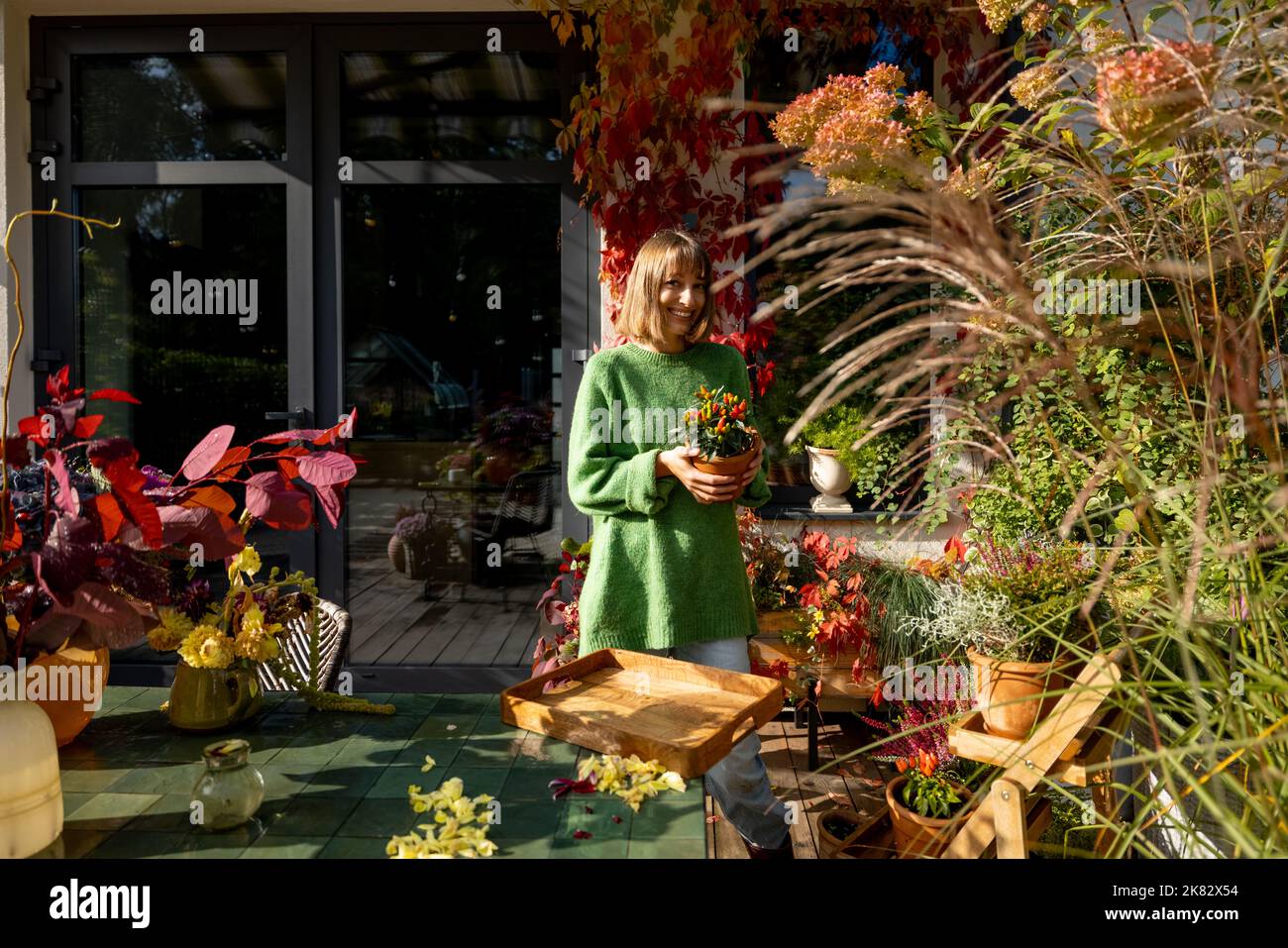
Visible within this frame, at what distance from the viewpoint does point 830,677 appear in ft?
9.64

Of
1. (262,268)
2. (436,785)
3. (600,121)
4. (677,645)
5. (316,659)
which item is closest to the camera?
(436,785)

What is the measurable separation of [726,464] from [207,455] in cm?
97

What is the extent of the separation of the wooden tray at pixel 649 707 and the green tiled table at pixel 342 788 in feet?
0.11

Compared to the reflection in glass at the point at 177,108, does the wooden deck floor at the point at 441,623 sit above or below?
below

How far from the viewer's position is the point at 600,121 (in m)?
3.09

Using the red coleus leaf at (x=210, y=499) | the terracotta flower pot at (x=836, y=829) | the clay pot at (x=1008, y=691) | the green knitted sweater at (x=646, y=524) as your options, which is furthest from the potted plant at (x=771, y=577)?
the red coleus leaf at (x=210, y=499)

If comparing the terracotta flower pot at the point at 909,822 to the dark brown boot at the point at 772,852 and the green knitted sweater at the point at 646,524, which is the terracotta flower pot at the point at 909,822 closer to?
the dark brown boot at the point at 772,852

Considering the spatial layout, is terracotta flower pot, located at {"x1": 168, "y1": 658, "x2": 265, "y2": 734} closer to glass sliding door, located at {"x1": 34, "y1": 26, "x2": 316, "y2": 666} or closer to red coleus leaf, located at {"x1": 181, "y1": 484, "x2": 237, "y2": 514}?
red coleus leaf, located at {"x1": 181, "y1": 484, "x2": 237, "y2": 514}

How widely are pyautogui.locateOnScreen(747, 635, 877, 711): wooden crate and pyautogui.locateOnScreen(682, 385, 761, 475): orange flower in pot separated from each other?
1.34 m

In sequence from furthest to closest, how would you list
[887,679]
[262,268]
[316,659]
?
1. [262,268]
2. [887,679]
3. [316,659]

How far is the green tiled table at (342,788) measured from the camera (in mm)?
930

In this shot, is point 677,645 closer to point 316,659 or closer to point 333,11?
point 316,659
